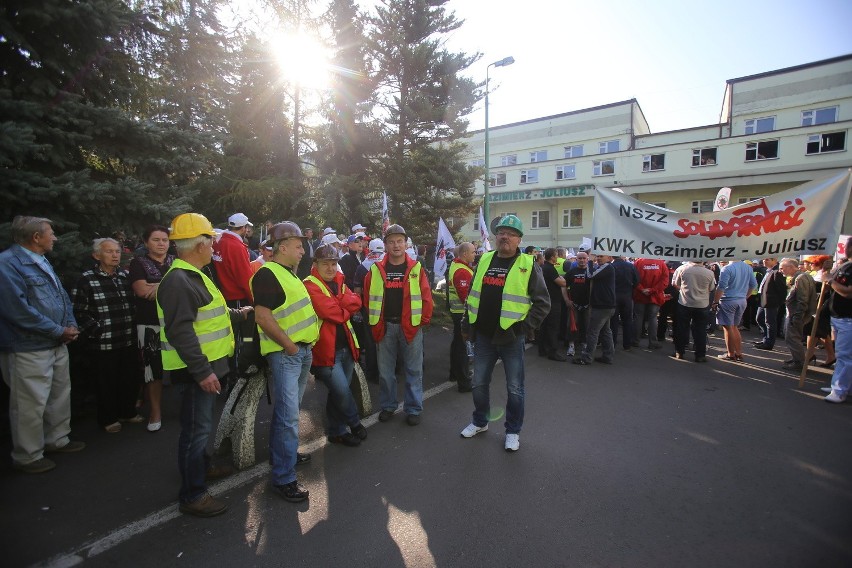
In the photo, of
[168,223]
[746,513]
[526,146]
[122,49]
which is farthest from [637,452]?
[526,146]

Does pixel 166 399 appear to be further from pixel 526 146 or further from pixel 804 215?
pixel 526 146

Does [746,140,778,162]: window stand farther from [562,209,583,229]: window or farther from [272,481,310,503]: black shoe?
[272,481,310,503]: black shoe

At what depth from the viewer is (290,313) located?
3.25 metres

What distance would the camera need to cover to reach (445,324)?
10695 millimetres

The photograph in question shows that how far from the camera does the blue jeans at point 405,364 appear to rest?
185 inches

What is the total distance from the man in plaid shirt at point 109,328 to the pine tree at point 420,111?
43.2ft

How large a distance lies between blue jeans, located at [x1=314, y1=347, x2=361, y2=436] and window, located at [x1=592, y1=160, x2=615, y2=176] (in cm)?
3637

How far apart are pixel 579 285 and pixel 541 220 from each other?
3326cm

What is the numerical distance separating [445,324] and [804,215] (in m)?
7.17

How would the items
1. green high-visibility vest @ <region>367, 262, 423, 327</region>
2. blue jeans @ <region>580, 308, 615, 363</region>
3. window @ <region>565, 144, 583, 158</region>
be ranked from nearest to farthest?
Result: green high-visibility vest @ <region>367, 262, 423, 327</region>
blue jeans @ <region>580, 308, 615, 363</region>
window @ <region>565, 144, 583, 158</region>

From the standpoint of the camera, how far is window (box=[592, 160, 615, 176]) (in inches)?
→ 1390

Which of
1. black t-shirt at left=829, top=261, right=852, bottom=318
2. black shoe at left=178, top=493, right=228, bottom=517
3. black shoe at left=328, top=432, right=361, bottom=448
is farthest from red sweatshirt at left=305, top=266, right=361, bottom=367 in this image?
black t-shirt at left=829, top=261, right=852, bottom=318

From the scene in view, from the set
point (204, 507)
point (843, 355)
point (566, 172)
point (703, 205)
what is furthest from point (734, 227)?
point (566, 172)

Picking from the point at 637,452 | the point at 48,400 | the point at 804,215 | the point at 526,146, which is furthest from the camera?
the point at 526,146
